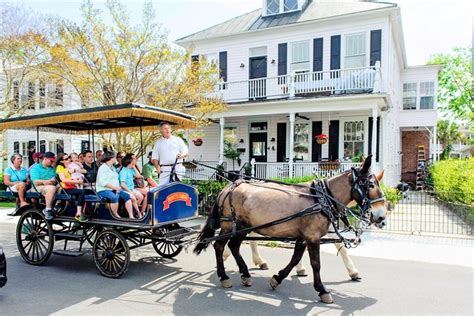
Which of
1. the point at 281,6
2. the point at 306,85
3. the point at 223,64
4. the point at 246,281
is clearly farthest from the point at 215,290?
the point at 281,6

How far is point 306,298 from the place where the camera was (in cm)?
506

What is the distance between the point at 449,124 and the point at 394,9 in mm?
27262

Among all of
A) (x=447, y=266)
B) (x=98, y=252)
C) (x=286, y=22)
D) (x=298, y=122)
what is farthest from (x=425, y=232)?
(x=286, y=22)

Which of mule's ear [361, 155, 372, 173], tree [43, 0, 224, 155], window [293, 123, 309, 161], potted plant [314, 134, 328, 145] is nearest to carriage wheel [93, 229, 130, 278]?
mule's ear [361, 155, 372, 173]

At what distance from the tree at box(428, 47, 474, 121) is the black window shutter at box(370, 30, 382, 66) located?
69.1ft

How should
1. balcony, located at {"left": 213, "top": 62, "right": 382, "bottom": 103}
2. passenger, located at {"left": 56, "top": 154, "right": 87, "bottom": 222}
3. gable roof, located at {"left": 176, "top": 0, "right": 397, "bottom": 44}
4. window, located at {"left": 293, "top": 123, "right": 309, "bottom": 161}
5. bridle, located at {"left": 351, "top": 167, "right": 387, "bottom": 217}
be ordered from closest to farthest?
bridle, located at {"left": 351, "top": 167, "right": 387, "bottom": 217}
passenger, located at {"left": 56, "top": 154, "right": 87, "bottom": 222}
balcony, located at {"left": 213, "top": 62, "right": 382, "bottom": 103}
gable roof, located at {"left": 176, "top": 0, "right": 397, "bottom": 44}
window, located at {"left": 293, "top": 123, "right": 309, "bottom": 161}

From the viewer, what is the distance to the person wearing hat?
678cm

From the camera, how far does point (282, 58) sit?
17.9m

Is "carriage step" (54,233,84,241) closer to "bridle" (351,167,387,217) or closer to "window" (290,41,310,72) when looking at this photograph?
"bridle" (351,167,387,217)

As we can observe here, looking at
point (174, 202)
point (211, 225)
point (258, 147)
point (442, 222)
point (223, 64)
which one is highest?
point (223, 64)

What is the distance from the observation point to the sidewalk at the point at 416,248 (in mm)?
7332

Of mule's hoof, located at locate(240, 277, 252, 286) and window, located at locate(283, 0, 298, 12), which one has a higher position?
window, located at locate(283, 0, 298, 12)

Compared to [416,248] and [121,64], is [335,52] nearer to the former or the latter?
Result: [121,64]

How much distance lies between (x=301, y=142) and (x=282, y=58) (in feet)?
13.5
